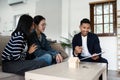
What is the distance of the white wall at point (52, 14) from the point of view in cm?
529

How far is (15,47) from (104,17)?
346cm

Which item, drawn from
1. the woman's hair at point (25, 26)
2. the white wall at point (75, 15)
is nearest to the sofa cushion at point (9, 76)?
the woman's hair at point (25, 26)

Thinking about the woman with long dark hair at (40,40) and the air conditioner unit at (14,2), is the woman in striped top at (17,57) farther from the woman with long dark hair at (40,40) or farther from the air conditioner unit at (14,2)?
the air conditioner unit at (14,2)

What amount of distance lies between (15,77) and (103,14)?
360 centimetres

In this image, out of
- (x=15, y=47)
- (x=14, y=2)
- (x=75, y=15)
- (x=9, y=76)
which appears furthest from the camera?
(x=14, y=2)

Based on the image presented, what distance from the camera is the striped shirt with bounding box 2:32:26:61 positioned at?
5.52 ft

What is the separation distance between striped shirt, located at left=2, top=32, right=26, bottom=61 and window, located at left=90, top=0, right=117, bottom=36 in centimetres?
328

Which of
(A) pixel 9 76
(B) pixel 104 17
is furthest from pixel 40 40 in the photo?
(B) pixel 104 17

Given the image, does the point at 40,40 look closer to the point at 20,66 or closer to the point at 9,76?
the point at 20,66

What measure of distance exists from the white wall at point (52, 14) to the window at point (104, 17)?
1130mm

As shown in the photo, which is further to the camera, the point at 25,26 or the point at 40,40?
the point at 40,40

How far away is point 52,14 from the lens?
→ 542 centimetres

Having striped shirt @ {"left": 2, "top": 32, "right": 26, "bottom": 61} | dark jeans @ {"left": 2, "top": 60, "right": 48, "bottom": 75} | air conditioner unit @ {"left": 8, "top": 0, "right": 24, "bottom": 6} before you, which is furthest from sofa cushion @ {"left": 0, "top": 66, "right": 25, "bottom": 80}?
air conditioner unit @ {"left": 8, "top": 0, "right": 24, "bottom": 6}

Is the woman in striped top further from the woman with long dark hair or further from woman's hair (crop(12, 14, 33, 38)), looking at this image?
the woman with long dark hair
